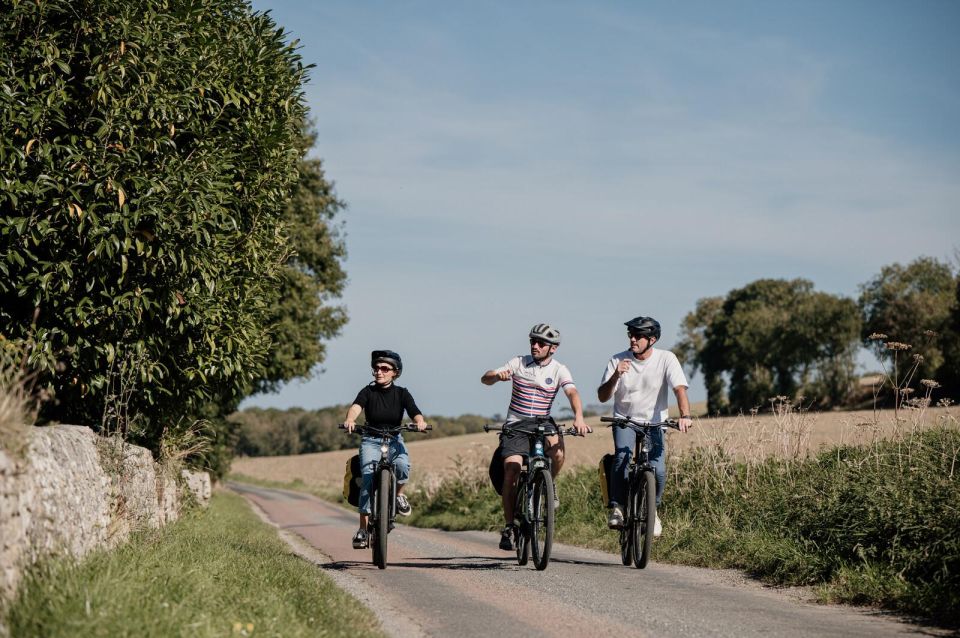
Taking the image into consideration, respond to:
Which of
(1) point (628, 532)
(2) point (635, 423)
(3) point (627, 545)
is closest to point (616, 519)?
(1) point (628, 532)

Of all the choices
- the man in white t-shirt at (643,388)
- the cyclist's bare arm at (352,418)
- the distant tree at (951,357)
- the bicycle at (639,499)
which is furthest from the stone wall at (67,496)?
the distant tree at (951,357)

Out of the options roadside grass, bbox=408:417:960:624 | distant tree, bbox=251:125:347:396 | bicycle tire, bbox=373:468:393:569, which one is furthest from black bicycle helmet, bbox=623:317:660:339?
distant tree, bbox=251:125:347:396

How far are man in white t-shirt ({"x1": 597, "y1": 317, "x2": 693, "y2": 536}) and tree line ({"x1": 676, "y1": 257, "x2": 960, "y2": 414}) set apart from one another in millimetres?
54874

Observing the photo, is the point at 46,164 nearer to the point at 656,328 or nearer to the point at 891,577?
the point at 656,328

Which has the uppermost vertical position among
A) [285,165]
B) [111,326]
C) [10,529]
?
[285,165]

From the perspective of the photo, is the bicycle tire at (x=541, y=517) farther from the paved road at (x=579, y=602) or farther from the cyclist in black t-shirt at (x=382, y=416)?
the cyclist in black t-shirt at (x=382, y=416)

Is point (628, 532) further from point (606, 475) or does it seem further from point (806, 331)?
point (806, 331)

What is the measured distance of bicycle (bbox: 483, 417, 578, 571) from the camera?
9.62 m

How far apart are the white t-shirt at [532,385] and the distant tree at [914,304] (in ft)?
179

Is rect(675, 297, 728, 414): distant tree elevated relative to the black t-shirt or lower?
elevated

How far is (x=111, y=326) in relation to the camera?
35.0 feet

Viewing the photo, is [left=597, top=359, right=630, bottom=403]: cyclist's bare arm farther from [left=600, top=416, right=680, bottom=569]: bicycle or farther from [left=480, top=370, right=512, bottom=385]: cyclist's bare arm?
[left=480, top=370, right=512, bottom=385]: cyclist's bare arm

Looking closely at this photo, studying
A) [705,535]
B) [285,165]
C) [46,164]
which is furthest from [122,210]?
[705,535]

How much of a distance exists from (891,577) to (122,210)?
783cm
